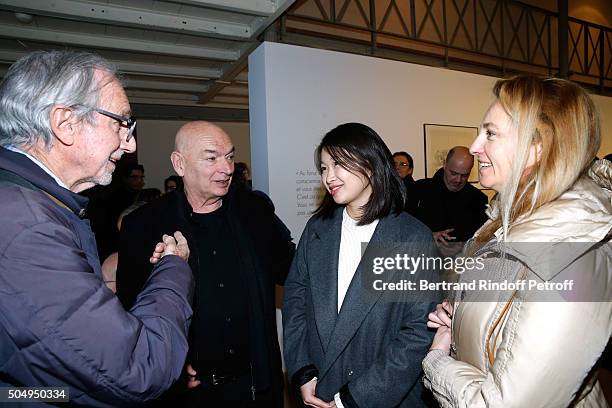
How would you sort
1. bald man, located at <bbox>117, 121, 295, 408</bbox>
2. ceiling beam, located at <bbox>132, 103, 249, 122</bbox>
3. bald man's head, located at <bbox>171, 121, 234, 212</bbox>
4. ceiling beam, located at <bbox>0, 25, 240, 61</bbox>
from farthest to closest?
ceiling beam, located at <bbox>132, 103, 249, 122</bbox>
ceiling beam, located at <bbox>0, 25, 240, 61</bbox>
bald man's head, located at <bbox>171, 121, 234, 212</bbox>
bald man, located at <bbox>117, 121, 295, 408</bbox>

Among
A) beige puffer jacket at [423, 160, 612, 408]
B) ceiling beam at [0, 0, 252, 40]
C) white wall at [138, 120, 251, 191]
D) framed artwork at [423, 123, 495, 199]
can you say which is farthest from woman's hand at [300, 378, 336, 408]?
white wall at [138, 120, 251, 191]

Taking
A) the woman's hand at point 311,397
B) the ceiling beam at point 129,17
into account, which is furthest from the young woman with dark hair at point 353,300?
the ceiling beam at point 129,17

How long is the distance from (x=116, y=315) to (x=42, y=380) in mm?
197

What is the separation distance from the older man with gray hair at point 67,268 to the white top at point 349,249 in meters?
0.77

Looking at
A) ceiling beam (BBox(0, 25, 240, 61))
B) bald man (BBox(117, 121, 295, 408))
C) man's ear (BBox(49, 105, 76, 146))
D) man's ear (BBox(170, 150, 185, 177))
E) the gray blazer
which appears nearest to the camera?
man's ear (BBox(49, 105, 76, 146))

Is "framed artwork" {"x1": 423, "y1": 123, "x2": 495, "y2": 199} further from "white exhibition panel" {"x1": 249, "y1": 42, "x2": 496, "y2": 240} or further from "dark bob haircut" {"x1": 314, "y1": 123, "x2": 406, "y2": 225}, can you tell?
"dark bob haircut" {"x1": 314, "y1": 123, "x2": 406, "y2": 225}

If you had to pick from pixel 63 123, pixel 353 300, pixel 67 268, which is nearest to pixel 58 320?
pixel 67 268

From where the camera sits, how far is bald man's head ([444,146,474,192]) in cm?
374

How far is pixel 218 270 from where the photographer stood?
1979 mm

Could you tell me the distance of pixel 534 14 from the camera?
22.3 feet

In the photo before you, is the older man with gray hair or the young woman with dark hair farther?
the young woman with dark hair

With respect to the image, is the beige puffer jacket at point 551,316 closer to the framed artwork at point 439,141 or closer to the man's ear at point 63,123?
the man's ear at point 63,123

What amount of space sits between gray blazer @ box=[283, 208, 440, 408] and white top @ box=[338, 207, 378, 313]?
3cm

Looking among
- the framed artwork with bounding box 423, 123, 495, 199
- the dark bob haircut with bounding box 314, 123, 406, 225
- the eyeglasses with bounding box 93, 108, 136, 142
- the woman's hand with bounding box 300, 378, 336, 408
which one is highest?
the framed artwork with bounding box 423, 123, 495, 199
